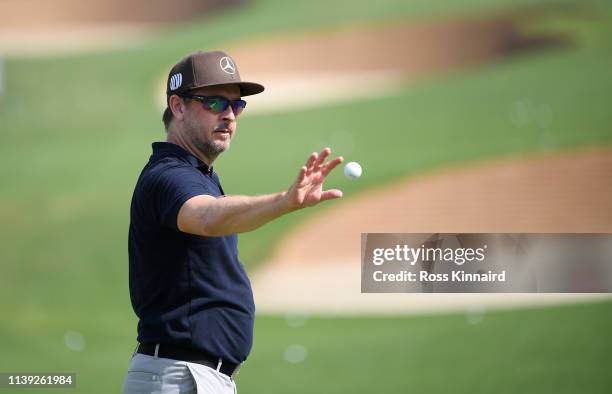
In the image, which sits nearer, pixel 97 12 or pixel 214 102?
pixel 214 102

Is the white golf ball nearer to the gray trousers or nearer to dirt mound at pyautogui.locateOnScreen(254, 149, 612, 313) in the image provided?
the gray trousers

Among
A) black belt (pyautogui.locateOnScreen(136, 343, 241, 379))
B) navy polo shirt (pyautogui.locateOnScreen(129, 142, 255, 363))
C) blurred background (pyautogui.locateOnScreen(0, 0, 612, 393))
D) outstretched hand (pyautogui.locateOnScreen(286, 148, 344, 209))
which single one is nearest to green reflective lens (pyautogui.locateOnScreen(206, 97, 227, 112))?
navy polo shirt (pyautogui.locateOnScreen(129, 142, 255, 363))

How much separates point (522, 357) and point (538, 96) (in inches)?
201

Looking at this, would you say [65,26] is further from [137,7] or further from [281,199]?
[281,199]

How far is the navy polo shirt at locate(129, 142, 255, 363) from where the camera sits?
10.1 ft

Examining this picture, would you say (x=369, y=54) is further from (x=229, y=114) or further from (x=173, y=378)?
(x=173, y=378)

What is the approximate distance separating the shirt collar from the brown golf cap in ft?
0.70

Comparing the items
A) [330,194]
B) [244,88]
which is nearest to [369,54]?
[244,88]

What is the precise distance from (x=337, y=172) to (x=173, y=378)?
7.47 meters

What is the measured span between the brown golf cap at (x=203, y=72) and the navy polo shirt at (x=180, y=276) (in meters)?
0.33

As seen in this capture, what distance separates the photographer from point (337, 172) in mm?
10500

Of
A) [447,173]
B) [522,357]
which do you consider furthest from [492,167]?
[522,357]

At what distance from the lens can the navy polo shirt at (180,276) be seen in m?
3.07

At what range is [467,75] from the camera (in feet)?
42.0
